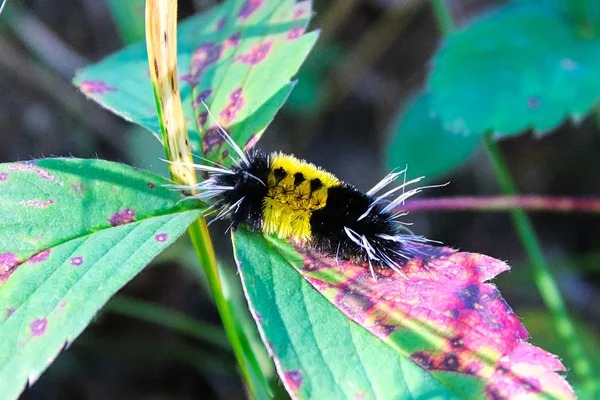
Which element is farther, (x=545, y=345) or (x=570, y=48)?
(x=545, y=345)

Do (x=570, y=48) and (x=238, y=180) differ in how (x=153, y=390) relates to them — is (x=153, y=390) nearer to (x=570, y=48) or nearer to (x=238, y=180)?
(x=238, y=180)

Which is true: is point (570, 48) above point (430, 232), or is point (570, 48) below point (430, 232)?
above

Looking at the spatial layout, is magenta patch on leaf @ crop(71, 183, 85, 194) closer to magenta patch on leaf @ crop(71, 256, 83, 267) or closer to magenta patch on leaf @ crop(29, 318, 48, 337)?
magenta patch on leaf @ crop(71, 256, 83, 267)

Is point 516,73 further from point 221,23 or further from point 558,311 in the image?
point 221,23

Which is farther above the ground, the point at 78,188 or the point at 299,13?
the point at 299,13

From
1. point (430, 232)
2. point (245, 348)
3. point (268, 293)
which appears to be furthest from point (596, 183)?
point (268, 293)

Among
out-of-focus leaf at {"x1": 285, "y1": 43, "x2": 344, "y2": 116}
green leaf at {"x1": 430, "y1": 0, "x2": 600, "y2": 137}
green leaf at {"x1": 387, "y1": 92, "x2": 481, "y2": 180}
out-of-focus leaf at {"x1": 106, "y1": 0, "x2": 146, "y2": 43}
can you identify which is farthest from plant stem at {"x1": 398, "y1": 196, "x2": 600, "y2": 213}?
out-of-focus leaf at {"x1": 106, "y1": 0, "x2": 146, "y2": 43}

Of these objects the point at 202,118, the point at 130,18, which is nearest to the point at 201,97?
the point at 202,118

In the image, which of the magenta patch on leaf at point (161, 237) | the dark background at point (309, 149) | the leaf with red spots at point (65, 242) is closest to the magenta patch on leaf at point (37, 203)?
the leaf with red spots at point (65, 242)
